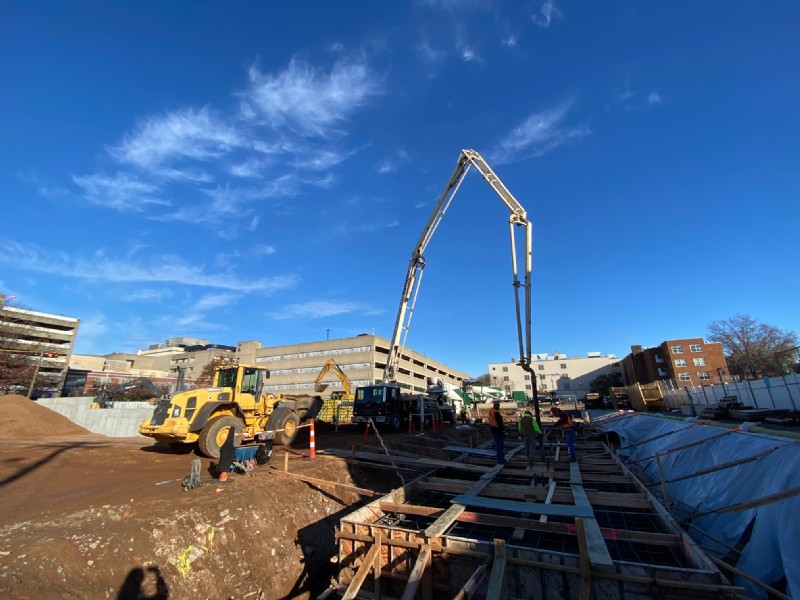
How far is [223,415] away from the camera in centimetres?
1159

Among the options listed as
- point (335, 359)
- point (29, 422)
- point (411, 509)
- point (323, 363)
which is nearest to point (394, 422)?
point (411, 509)

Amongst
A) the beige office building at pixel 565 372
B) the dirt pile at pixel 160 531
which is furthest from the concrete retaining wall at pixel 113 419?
the beige office building at pixel 565 372

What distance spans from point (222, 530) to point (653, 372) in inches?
3134

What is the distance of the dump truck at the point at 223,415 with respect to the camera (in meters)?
10.5

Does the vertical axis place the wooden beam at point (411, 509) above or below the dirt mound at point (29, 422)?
below

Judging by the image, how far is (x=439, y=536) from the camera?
480 cm

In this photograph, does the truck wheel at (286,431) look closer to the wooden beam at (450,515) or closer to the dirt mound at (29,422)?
the wooden beam at (450,515)

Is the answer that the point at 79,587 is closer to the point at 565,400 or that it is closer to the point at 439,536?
the point at 439,536

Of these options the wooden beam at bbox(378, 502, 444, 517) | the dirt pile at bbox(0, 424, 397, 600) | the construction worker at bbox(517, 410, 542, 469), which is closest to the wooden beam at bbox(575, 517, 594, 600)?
the wooden beam at bbox(378, 502, 444, 517)

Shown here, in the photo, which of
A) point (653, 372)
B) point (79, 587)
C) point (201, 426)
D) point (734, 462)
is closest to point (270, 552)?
point (79, 587)

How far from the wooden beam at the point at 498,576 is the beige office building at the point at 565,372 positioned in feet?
283

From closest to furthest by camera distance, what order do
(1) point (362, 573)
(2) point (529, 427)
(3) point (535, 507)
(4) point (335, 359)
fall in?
(1) point (362, 573), (3) point (535, 507), (2) point (529, 427), (4) point (335, 359)

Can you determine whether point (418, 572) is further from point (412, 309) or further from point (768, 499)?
point (412, 309)

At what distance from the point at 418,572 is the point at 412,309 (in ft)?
64.7
